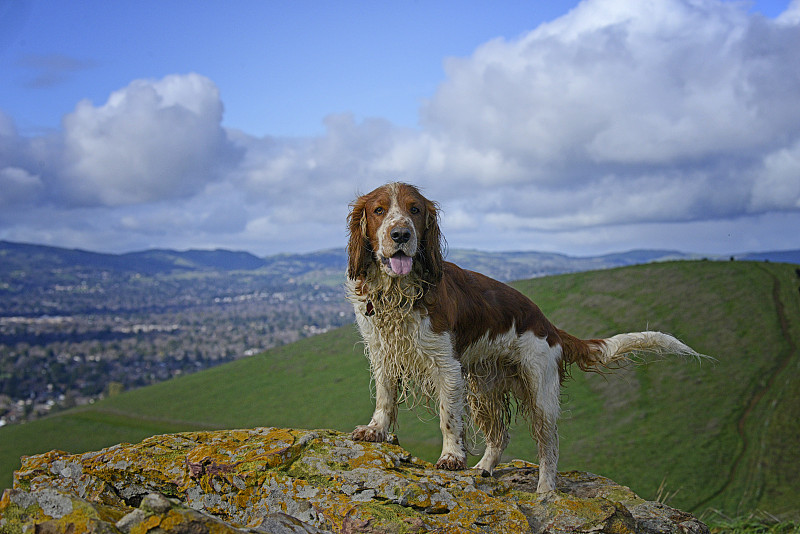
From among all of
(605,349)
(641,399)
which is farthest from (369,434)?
(641,399)

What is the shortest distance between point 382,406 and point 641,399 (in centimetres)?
5100

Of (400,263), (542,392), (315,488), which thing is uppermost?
(400,263)

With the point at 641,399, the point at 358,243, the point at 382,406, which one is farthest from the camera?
the point at 641,399

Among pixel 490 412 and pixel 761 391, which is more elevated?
pixel 490 412

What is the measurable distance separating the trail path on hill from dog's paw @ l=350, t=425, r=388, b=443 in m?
37.5

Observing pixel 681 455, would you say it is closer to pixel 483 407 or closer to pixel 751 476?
pixel 751 476

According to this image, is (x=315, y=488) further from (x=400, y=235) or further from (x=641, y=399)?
(x=641, y=399)

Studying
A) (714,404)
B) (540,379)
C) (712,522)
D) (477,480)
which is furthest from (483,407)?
(714,404)

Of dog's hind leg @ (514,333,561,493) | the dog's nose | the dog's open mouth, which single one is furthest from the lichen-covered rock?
the dog's nose

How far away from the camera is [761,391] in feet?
161

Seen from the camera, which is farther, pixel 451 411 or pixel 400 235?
pixel 451 411

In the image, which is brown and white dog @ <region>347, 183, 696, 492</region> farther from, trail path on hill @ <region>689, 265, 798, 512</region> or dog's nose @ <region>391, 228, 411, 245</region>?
trail path on hill @ <region>689, 265, 798, 512</region>

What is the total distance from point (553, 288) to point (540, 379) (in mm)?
74605

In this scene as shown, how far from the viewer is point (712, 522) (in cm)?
1119
